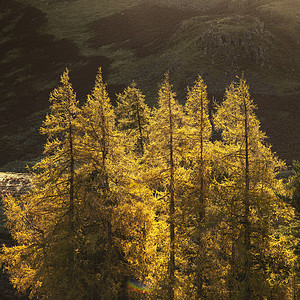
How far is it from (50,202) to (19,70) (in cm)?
10083

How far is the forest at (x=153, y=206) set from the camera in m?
10.4

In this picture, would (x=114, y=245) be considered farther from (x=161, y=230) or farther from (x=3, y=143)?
(x=3, y=143)

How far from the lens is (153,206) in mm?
11812

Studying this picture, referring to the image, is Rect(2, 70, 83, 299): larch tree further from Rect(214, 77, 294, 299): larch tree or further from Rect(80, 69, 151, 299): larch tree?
Rect(214, 77, 294, 299): larch tree

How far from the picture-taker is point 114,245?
1125cm

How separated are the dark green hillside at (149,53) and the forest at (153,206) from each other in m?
31.1

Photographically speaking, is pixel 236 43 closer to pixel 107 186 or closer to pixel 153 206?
pixel 153 206

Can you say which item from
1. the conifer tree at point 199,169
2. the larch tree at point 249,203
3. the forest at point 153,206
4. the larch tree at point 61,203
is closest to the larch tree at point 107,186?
the forest at point 153,206

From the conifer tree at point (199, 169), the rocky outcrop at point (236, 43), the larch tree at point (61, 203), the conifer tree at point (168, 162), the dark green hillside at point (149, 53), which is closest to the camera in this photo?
the larch tree at point (61, 203)

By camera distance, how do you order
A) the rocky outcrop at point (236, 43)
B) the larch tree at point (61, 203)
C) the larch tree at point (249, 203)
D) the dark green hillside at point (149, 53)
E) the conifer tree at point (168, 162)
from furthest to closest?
the rocky outcrop at point (236, 43) → the dark green hillside at point (149, 53) → the conifer tree at point (168, 162) → the larch tree at point (249, 203) → the larch tree at point (61, 203)

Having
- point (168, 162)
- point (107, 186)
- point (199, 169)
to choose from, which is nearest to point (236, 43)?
point (199, 169)

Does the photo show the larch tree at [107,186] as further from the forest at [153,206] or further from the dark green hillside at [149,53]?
the dark green hillside at [149,53]

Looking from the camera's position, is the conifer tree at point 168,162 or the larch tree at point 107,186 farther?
the conifer tree at point 168,162

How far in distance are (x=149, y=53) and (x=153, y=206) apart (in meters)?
85.6
